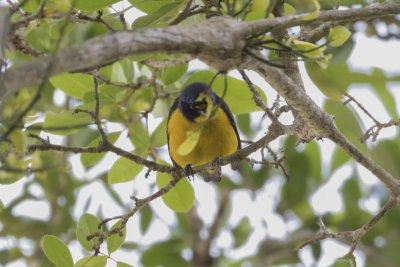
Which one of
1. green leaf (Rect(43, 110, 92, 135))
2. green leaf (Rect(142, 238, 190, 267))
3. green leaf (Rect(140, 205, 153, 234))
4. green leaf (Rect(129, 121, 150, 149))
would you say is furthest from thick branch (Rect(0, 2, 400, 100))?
green leaf (Rect(142, 238, 190, 267))

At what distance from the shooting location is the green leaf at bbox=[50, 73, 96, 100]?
3039 millimetres

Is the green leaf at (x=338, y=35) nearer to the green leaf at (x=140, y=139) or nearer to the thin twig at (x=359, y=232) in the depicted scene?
the thin twig at (x=359, y=232)

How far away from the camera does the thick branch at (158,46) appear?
3.97 ft

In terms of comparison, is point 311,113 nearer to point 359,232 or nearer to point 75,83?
point 359,232

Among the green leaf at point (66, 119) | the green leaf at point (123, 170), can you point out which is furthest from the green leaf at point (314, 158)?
the green leaf at point (66, 119)

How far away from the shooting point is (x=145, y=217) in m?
5.26

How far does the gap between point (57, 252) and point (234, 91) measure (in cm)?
135

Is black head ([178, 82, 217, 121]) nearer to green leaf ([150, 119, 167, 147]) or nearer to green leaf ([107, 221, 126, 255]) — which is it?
green leaf ([150, 119, 167, 147])

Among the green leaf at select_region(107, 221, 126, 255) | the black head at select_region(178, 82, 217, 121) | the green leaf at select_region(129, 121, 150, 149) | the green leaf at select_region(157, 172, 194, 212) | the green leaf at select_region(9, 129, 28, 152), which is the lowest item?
the green leaf at select_region(107, 221, 126, 255)

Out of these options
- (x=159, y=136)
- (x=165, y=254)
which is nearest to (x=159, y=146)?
(x=159, y=136)

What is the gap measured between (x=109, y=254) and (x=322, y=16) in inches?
64.3

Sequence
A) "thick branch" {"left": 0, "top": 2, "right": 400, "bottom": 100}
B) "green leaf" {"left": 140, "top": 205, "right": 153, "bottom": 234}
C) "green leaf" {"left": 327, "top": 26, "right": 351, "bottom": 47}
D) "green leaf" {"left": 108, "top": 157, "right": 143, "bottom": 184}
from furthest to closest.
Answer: "green leaf" {"left": 140, "top": 205, "right": 153, "bottom": 234} → "green leaf" {"left": 108, "top": 157, "right": 143, "bottom": 184} → "green leaf" {"left": 327, "top": 26, "right": 351, "bottom": 47} → "thick branch" {"left": 0, "top": 2, "right": 400, "bottom": 100}

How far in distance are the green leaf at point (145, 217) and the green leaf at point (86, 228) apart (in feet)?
7.84

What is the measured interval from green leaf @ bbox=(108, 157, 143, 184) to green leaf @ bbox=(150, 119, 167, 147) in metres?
0.28
